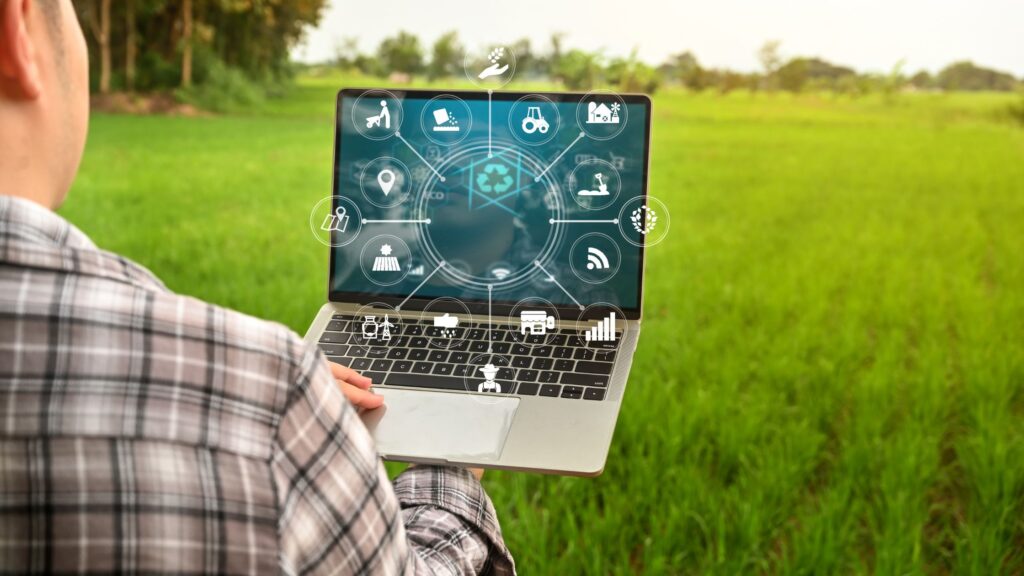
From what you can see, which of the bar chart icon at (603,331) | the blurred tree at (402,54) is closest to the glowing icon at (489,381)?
the bar chart icon at (603,331)

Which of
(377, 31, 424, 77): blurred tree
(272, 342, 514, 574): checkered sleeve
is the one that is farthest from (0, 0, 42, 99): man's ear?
(377, 31, 424, 77): blurred tree

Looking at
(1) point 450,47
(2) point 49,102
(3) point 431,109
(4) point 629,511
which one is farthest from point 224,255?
(2) point 49,102

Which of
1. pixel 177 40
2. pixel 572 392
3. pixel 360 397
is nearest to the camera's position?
pixel 360 397

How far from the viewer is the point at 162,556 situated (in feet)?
1.69

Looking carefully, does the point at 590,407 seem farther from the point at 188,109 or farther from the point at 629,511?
the point at 188,109

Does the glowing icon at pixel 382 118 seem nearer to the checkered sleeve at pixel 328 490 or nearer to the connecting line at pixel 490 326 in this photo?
the connecting line at pixel 490 326

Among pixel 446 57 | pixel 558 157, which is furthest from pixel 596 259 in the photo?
pixel 446 57

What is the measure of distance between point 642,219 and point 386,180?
0.88 feet

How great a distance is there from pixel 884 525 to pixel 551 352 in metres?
1.19

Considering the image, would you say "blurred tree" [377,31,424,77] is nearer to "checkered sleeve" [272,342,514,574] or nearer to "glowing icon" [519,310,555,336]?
"glowing icon" [519,310,555,336]

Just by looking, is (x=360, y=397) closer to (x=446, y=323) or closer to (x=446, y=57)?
(x=446, y=323)

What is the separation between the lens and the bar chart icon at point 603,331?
108 cm

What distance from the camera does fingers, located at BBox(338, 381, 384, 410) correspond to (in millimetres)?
874

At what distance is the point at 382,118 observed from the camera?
3.64ft
